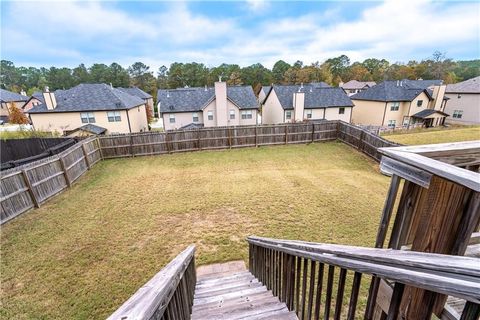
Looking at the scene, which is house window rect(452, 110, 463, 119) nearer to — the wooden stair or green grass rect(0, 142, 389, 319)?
green grass rect(0, 142, 389, 319)

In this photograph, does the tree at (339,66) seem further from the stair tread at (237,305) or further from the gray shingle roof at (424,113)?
the stair tread at (237,305)

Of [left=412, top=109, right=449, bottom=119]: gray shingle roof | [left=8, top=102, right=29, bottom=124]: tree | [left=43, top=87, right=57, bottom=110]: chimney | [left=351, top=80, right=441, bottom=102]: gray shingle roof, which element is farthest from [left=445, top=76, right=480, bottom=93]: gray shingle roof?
[left=8, top=102, right=29, bottom=124]: tree

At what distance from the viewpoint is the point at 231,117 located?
22.4 metres

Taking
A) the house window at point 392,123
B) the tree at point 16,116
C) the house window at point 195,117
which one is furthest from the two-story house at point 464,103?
the tree at point 16,116

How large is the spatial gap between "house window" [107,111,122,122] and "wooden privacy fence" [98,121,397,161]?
7579 millimetres

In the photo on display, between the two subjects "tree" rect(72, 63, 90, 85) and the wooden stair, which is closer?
the wooden stair

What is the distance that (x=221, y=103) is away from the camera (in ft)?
68.7

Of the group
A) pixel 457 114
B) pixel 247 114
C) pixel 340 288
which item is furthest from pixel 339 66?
pixel 340 288

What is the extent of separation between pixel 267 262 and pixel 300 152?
1131 centimetres

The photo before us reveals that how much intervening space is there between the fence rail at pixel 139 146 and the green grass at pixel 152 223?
527 mm

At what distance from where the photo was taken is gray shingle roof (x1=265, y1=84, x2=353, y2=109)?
78.7ft

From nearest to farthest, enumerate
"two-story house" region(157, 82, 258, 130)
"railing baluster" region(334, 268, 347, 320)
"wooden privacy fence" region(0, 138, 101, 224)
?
"railing baluster" region(334, 268, 347, 320)
"wooden privacy fence" region(0, 138, 101, 224)
"two-story house" region(157, 82, 258, 130)

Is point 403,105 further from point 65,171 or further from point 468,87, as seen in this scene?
point 65,171

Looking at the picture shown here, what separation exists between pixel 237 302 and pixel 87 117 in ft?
71.2
